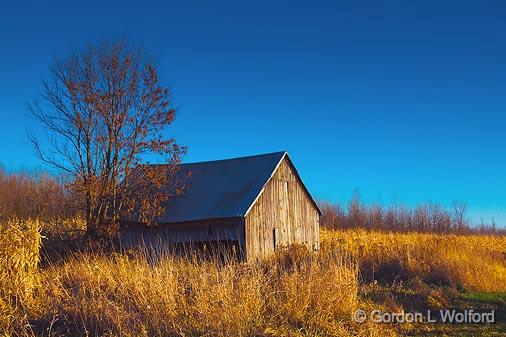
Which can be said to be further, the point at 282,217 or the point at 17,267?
the point at 282,217

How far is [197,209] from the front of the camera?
70.5 ft

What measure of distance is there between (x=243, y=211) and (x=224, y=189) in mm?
2708

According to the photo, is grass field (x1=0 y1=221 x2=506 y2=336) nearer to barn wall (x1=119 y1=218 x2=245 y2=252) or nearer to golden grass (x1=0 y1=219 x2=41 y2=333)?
golden grass (x1=0 y1=219 x2=41 y2=333)

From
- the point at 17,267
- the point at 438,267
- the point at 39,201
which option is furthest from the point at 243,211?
the point at 39,201

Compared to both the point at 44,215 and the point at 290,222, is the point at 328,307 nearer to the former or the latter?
the point at 290,222

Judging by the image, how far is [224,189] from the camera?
22109 mm

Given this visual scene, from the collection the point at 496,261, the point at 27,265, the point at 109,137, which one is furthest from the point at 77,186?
the point at 496,261

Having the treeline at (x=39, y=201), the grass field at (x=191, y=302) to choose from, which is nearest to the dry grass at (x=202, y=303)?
the grass field at (x=191, y=302)

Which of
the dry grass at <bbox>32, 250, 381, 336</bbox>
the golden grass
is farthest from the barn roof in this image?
the golden grass

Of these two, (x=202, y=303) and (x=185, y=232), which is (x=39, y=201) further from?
(x=202, y=303)

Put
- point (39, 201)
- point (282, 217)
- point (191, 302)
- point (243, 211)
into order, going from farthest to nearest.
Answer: point (39, 201) → point (282, 217) → point (243, 211) → point (191, 302)

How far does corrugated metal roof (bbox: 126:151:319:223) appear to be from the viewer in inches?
810

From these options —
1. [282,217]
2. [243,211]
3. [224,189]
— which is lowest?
[282,217]

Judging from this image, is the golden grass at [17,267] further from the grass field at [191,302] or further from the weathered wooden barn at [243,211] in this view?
the weathered wooden barn at [243,211]
